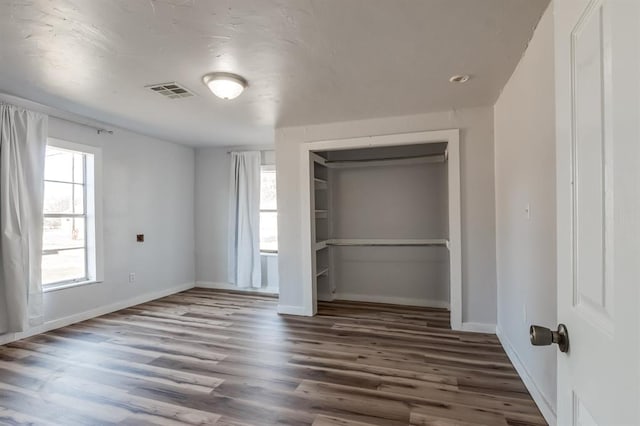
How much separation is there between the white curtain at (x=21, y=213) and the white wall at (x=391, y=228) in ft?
11.5

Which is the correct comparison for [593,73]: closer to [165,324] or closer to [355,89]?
[355,89]

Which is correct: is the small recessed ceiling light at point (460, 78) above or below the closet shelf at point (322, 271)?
above

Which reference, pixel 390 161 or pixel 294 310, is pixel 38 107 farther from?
pixel 390 161

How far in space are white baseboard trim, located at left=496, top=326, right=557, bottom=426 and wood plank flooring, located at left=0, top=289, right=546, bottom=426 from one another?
5 centimetres

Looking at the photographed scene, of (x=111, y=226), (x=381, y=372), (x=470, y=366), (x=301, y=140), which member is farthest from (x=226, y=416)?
(x=111, y=226)

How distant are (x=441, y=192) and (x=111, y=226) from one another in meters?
4.47

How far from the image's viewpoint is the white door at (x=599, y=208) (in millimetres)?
539

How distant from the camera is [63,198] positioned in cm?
400

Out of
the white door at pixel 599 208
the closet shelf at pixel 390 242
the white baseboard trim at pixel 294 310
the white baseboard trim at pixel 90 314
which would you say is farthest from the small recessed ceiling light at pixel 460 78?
the white baseboard trim at pixel 90 314

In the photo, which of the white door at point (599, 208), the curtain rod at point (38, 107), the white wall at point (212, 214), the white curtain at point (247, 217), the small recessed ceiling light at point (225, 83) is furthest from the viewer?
the white wall at point (212, 214)

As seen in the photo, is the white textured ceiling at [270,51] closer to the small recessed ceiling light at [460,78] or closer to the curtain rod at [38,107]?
the small recessed ceiling light at [460,78]

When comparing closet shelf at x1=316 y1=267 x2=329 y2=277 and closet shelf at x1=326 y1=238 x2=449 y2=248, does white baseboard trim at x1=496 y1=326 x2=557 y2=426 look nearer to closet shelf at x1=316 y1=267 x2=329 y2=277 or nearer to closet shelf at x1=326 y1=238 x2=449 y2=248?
closet shelf at x1=326 y1=238 x2=449 y2=248

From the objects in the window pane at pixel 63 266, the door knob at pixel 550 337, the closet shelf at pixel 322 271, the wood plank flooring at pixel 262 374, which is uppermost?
the door knob at pixel 550 337

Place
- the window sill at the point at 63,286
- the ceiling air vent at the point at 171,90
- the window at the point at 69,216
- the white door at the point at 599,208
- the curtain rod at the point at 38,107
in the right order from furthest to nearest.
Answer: the window at the point at 69,216 < the window sill at the point at 63,286 < the curtain rod at the point at 38,107 < the ceiling air vent at the point at 171,90 < the white door at the point at 599,208
